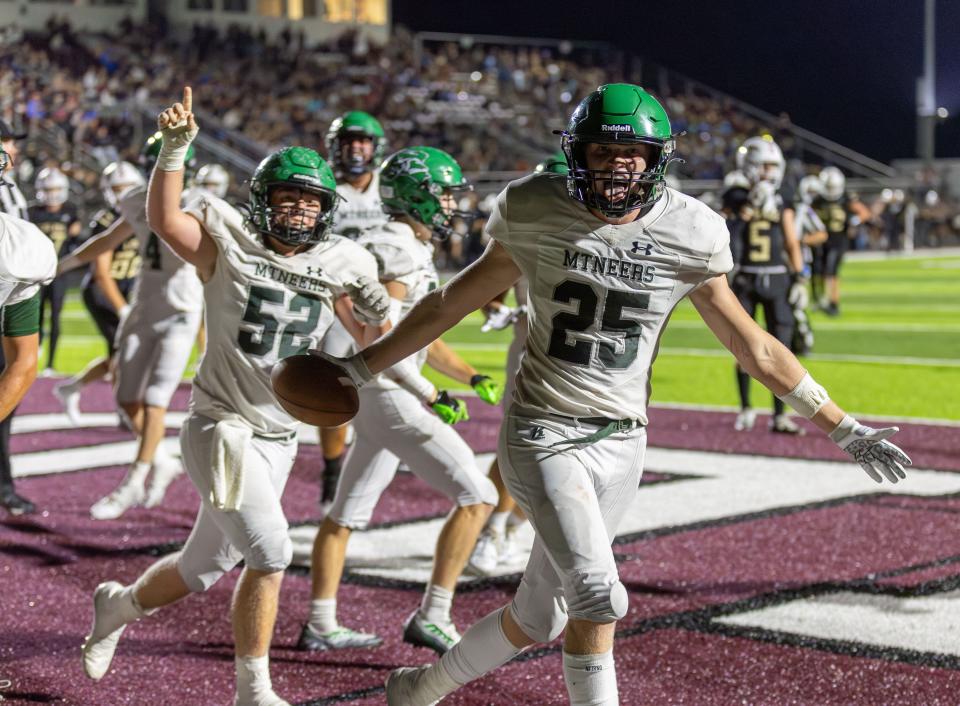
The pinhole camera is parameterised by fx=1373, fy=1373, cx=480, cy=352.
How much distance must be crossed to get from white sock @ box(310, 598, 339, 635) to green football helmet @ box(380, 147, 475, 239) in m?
1.40

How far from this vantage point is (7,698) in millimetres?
4043

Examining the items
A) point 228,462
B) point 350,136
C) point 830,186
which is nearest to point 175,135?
point 228,462

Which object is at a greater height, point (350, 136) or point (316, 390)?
point (350, 136)

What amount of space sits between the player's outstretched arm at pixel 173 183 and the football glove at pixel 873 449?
1956mm

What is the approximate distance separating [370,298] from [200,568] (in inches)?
37.6

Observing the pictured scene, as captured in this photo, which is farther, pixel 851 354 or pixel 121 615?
pixel 851 354

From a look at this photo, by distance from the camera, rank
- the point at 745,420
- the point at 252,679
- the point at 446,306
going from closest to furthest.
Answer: the point at 446,306, the point at 252,679, the point at 745,420

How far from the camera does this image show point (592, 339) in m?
3.41

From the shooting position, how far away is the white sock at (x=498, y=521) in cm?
589

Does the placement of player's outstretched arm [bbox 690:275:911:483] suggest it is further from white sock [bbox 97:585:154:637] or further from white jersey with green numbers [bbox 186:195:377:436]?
white sock [bbox 97:585:154:637]

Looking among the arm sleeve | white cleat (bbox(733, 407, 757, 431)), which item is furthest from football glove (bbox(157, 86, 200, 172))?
white cleat (bbox(733, 407, 757, 431))

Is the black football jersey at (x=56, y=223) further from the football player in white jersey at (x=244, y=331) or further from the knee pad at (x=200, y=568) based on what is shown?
the knee pad at (x=200, y=568)

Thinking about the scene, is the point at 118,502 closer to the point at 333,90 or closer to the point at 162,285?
the point at 162,285

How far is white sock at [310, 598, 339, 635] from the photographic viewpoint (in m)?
4.62
